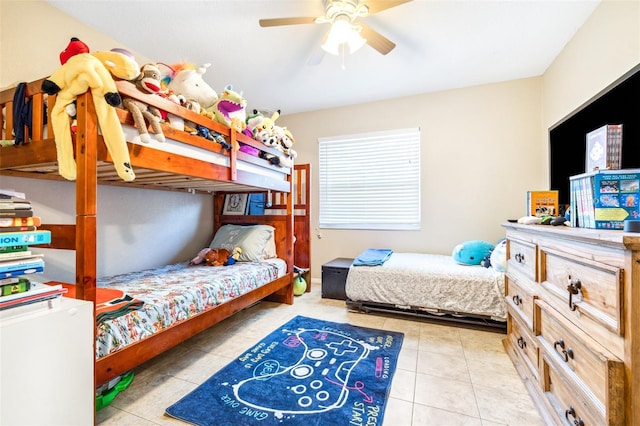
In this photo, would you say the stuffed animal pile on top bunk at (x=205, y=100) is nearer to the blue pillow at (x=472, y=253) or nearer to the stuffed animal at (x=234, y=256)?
the stuffed animal at (x=234, y=256)

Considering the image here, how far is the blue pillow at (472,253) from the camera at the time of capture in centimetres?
266

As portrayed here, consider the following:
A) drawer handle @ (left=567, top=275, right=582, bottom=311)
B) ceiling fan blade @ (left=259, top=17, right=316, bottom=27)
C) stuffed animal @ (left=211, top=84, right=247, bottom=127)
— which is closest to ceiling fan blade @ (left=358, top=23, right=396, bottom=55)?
ceiling fan blade @ (left=259, top=17, right=316, bottom=27)

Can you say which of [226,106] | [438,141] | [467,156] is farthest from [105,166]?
[467,156]

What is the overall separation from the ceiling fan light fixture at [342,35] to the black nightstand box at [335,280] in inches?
83.5

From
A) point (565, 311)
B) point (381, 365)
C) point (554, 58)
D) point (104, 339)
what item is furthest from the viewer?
point (554, 58)

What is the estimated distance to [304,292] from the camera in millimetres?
3426

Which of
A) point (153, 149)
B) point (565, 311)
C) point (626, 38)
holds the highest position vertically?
point (626, 38)

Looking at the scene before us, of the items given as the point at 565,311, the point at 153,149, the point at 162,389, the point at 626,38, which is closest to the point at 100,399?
the point at 162,389

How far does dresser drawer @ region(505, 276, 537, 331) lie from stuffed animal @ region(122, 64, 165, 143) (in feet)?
7.10

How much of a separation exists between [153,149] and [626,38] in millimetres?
2828

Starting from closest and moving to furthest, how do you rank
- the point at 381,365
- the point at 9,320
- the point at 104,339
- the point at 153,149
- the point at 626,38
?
the point at 9,320 → the point at 104,339 → the point at 153,149 → the point at 626,38 → the point at 381,365

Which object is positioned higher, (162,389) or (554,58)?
(554,58)

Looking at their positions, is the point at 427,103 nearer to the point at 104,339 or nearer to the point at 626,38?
the point at 626,38

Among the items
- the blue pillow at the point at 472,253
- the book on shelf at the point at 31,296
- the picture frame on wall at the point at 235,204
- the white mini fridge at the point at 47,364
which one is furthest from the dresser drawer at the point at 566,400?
the picture frame on wall at the point at 235,204
